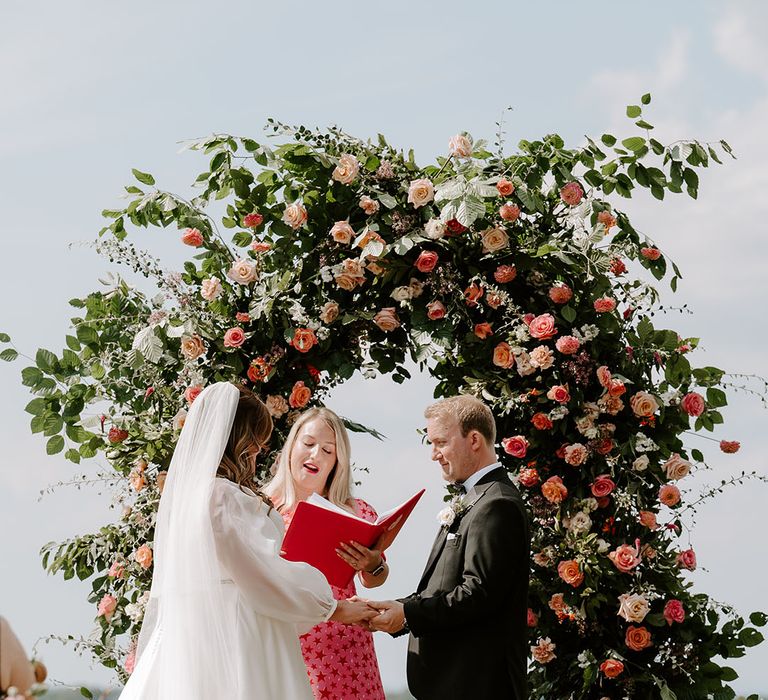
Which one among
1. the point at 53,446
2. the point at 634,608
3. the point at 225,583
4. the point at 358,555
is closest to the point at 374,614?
the point at 358,555

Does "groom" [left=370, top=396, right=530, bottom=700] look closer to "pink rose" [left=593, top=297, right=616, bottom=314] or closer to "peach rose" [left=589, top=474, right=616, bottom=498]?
"peach rose" [left=589, top=474, right=616, bottom=498]

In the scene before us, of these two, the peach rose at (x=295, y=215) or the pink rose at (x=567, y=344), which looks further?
the peach rose at (x=295, y=215)

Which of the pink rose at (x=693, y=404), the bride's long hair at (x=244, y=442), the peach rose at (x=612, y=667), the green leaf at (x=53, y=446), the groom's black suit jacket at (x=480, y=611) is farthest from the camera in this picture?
the green leaf at (x=53, y=446)

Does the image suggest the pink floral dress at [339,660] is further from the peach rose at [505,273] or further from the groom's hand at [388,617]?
the peach rose at [505,273]

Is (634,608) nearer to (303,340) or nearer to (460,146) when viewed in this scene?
(303,340)

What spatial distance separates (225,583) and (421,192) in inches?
102

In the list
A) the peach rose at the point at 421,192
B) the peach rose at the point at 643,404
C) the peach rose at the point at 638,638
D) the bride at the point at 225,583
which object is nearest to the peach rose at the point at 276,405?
the peach rose at the point at 421,192

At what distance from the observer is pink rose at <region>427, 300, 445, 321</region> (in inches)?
239

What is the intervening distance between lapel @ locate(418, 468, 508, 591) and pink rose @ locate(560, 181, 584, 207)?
2.02m

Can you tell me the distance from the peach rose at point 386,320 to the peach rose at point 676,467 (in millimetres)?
1604

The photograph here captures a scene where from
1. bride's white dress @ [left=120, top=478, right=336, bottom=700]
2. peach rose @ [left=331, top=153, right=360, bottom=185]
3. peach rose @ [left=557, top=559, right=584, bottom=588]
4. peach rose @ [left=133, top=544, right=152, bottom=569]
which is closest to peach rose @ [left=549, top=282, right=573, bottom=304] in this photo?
peach rose @ [left=331, top=153, right=360, bottom=185]

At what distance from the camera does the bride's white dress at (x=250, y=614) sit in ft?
13.9

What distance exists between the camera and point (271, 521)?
4.36m

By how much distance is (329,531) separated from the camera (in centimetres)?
461
